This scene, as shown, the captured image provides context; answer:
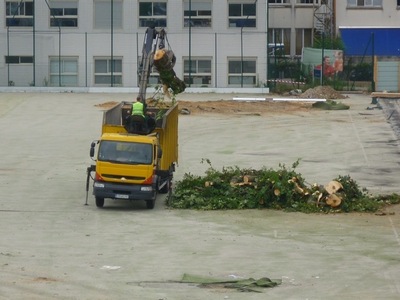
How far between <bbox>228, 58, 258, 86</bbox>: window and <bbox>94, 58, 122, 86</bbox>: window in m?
7.12

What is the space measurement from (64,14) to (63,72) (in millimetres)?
3782

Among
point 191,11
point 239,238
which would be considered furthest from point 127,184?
point 191,11

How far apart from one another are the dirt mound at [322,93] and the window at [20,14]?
19.0 m

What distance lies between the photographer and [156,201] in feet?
109

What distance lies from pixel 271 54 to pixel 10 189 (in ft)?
150

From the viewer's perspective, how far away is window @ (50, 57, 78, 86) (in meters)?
74.6

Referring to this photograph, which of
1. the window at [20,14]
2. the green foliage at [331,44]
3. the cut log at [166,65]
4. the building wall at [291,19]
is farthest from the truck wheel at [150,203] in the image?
the building wall at [291,19]

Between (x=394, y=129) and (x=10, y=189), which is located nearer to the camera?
(x=10, y=189)

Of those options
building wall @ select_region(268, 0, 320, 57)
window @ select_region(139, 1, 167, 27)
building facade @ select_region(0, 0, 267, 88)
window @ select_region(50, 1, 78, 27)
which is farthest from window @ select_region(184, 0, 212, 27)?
building wall @ select_region(268, 0, 320, 57)

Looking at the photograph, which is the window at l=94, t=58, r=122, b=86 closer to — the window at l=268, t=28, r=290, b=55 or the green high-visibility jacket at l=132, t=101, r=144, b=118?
the window at l=268, t=28, r=290, b=55

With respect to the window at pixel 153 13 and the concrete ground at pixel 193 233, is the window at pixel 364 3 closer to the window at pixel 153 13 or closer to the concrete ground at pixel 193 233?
the window at pixel 153 13

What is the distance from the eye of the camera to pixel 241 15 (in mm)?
75188

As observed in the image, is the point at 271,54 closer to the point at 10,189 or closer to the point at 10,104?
the point at 10,104

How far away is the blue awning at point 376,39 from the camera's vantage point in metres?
84.0
